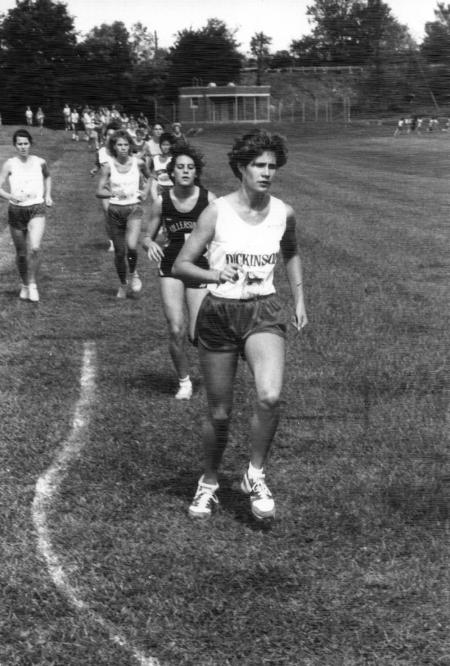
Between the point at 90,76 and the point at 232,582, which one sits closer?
the point at 232,582

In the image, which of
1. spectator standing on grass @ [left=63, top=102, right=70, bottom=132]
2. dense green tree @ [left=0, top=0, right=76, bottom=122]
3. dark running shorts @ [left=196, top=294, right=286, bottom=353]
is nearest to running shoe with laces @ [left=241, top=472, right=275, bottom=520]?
dark running shorts @ [left=196, top=294, right=286, bottom=353]

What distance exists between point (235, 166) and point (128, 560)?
2.26 metres

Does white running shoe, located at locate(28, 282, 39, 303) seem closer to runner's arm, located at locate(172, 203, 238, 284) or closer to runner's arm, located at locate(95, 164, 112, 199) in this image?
runner's arm, located at locate(95, 164, 112, 199)

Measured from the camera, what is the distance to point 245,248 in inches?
220

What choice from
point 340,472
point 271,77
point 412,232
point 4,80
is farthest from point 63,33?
point 340,472

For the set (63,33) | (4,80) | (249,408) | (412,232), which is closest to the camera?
(249,408)

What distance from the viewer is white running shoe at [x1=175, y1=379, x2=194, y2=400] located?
340 inches

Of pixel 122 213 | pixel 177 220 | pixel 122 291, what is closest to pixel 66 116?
pixel 122 291

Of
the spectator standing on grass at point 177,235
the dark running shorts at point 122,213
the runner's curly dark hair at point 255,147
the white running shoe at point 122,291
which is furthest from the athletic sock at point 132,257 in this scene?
the runner's curly dark hair at point 255,147

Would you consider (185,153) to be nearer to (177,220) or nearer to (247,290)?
(177,220)

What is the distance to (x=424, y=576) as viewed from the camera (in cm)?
510

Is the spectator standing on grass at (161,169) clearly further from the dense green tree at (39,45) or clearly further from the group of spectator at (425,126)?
the group of spectator at (425,126)

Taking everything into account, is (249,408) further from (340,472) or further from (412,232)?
(412,232)

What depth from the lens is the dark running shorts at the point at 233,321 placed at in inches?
222
